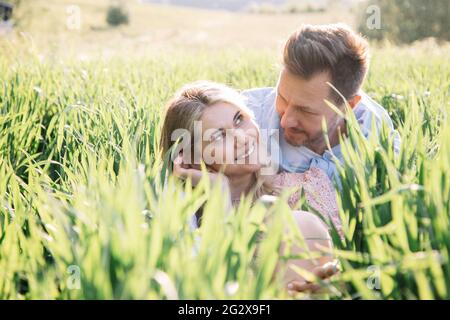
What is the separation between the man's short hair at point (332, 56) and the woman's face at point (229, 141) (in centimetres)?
42

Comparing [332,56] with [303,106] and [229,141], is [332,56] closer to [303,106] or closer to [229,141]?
[303,106]

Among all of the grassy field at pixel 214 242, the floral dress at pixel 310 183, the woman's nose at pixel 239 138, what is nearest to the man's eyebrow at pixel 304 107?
the floral dress at pixel 310 183

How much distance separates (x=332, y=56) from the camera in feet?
7.30

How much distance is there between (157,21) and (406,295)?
109 feet

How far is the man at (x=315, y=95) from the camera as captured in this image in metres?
2.17

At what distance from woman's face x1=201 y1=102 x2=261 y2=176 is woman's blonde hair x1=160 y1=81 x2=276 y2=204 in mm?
26

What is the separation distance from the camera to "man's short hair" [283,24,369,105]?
86.4 inches

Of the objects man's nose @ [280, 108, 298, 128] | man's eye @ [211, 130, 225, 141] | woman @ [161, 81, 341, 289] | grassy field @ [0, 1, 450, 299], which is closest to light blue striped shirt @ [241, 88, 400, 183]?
man's nose @ [280, 108, 298, 128]

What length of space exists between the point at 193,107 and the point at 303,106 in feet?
1.48

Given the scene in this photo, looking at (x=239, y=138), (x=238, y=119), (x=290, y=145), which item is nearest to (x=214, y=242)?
(x=239, y=138)

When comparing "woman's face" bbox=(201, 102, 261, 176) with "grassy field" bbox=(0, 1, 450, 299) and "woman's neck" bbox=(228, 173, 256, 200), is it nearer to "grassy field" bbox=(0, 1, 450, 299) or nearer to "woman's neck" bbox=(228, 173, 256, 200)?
"woman's neck" bbox=(228, 173, 256, 200)

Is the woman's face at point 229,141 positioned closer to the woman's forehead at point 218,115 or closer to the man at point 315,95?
the woman's forehead at point 218,115
